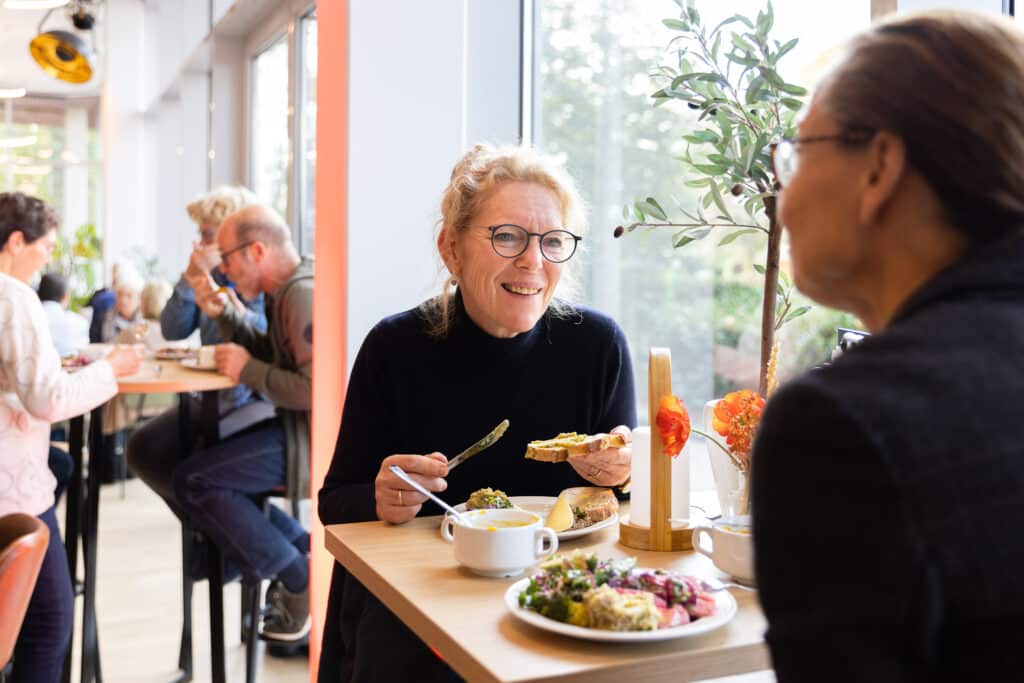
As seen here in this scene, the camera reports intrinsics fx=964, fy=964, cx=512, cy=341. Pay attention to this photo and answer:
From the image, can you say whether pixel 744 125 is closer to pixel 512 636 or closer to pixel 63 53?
pixel 512 636

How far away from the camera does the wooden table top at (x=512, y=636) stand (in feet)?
3.05

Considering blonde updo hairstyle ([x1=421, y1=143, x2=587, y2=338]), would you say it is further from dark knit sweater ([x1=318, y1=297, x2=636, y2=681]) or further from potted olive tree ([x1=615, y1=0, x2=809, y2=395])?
potted olive tree ([x1=615, y1=0, x2=809, y2=395])

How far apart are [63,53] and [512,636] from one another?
6.01 metres

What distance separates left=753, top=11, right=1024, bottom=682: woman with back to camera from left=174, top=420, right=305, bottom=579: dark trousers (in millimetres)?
2422

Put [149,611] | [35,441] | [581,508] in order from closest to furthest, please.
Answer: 1. [581,508]
2. [35,441]
3. [149,611]

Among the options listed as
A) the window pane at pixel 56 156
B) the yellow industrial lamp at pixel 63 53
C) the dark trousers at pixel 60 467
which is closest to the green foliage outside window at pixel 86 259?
the window pane at pixel 56 156

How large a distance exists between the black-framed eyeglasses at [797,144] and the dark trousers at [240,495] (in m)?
2.34

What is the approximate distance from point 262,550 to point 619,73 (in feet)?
5.79

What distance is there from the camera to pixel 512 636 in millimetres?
1000

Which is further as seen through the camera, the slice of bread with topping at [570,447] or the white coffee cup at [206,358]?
the white coffee cup at [206,358]

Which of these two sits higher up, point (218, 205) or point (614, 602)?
point (218, 205)

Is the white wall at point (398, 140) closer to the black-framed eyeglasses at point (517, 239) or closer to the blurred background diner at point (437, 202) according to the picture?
the blurred background diner at point (437, 202)

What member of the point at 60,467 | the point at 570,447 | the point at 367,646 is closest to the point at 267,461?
the point at 60,467

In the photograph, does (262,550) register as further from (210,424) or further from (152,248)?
Answer: (152,248)
